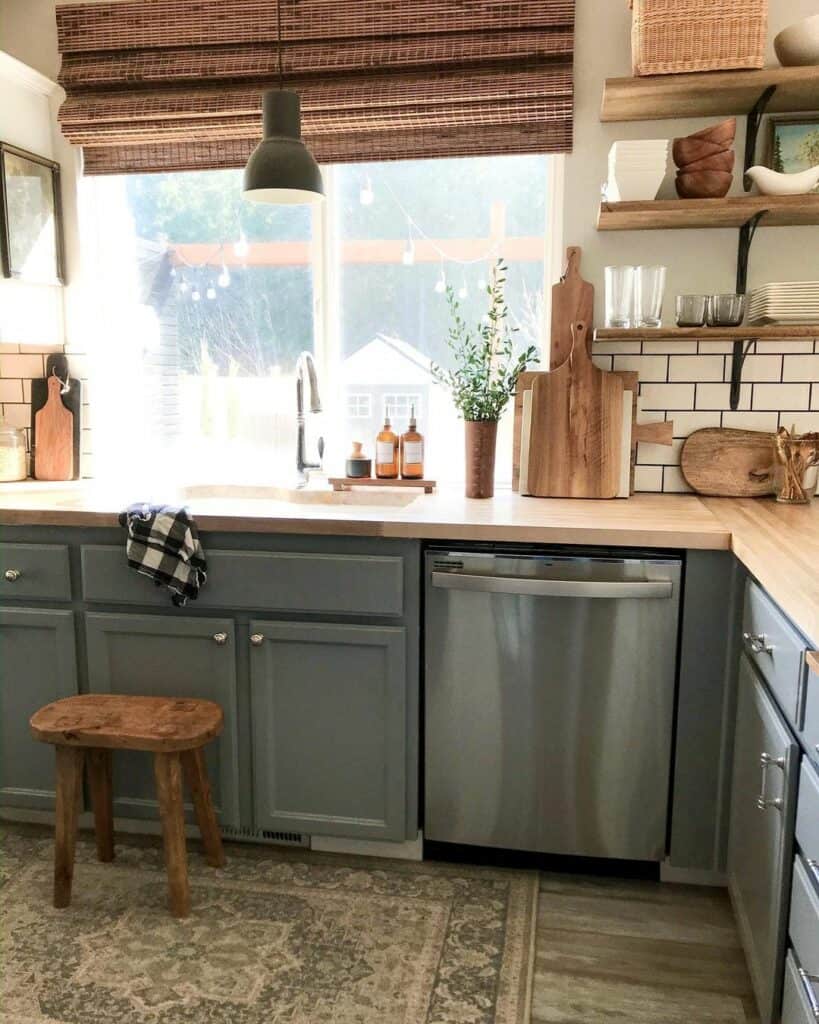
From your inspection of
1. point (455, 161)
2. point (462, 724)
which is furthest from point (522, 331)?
point (462, 724)

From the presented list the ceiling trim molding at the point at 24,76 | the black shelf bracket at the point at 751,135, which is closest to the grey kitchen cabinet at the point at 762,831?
the black shelf bracket at the point at 751,135

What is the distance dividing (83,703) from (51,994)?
0.63 meters

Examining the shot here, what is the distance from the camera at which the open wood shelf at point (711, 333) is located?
2230 mm

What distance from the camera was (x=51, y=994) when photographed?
1.78 m

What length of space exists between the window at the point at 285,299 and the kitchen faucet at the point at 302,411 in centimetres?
7

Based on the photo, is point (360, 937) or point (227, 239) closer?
point (360, 937)

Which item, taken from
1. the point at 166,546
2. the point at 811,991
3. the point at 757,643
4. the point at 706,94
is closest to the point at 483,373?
the point at 706,94

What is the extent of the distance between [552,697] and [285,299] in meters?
1.57

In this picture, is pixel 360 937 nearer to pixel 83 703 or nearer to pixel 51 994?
pixel 51 994

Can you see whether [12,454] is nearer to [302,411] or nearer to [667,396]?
[302,411]

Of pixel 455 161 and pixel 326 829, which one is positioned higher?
pixel 455 161

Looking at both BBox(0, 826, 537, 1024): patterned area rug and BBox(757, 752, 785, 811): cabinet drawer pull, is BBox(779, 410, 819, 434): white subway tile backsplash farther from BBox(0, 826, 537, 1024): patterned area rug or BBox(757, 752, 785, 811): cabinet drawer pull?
BBox(0, 826, 537, 1024): patterned area rug

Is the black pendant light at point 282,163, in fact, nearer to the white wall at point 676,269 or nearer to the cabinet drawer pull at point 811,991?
the white wall at point 676,269

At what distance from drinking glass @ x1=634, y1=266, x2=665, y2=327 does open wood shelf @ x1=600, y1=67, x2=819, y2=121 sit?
0.43 m
